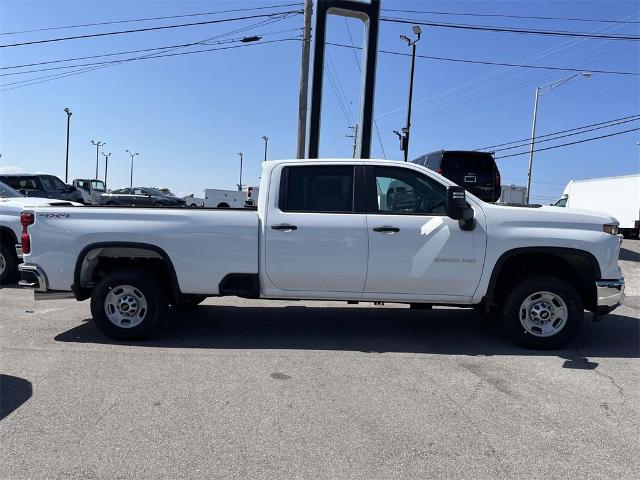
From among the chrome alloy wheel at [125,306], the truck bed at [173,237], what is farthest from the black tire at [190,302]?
the truck bed at [173,237]

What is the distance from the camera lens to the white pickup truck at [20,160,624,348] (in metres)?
5.43

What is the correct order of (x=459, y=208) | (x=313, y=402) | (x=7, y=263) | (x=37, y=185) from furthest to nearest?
1. (x=37, y=185)
2. (x=7, y=263)
3. (x=459, y=208)
4. (x=313, y=402)

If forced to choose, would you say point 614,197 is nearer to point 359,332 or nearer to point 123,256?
point 359,332

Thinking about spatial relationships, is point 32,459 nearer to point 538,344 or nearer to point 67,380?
point 67,380

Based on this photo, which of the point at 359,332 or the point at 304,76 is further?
the point at 304,76

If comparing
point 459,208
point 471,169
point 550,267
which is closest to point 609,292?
point 550,267

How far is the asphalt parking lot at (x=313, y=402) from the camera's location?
3.20m

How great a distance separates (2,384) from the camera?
4371 millimetres

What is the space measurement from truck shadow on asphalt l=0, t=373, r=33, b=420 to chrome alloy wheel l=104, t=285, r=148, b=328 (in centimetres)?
127

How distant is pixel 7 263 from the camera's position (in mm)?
8648

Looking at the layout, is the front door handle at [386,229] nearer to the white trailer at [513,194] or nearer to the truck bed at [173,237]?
the truck bed at [173,237]

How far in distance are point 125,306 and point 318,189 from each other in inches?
99.2

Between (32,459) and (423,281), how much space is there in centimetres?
383

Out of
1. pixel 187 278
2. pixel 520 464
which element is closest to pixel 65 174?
pixel 187 278
